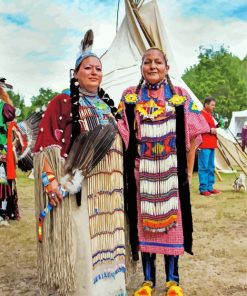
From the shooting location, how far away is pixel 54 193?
2385mm

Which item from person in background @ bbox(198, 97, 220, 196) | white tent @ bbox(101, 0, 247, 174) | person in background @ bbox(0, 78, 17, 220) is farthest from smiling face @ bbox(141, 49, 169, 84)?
white tent @ bbox(101, 0, 247, 174)

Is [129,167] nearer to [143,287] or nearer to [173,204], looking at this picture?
[173,204]

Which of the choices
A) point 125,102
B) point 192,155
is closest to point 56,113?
point 125,102

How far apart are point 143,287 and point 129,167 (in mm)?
811

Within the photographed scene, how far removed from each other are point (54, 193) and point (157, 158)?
2.43 ft

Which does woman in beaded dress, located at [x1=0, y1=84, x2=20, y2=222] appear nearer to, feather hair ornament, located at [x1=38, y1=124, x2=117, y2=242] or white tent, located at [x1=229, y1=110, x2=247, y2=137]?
feather hair ornament, located at [x1=38, y1=124, x2=117, y2=242]

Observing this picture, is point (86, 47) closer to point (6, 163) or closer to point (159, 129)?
point (159, 129)

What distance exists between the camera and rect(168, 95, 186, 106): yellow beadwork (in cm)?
279

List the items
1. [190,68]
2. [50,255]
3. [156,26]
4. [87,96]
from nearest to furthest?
[50,255] < [87,96] < [156,26] < [190,68]

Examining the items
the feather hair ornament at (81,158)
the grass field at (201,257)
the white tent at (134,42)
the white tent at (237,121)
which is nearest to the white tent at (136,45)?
the white tent at (134,42)

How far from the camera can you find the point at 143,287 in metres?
2.95

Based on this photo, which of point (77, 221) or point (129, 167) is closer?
point (77, 221)

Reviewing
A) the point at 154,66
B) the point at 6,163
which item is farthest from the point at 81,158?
the point at 6,163

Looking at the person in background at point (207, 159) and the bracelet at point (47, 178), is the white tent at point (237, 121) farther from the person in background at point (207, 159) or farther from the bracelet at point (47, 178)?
the bracelet at point (47, 178)
